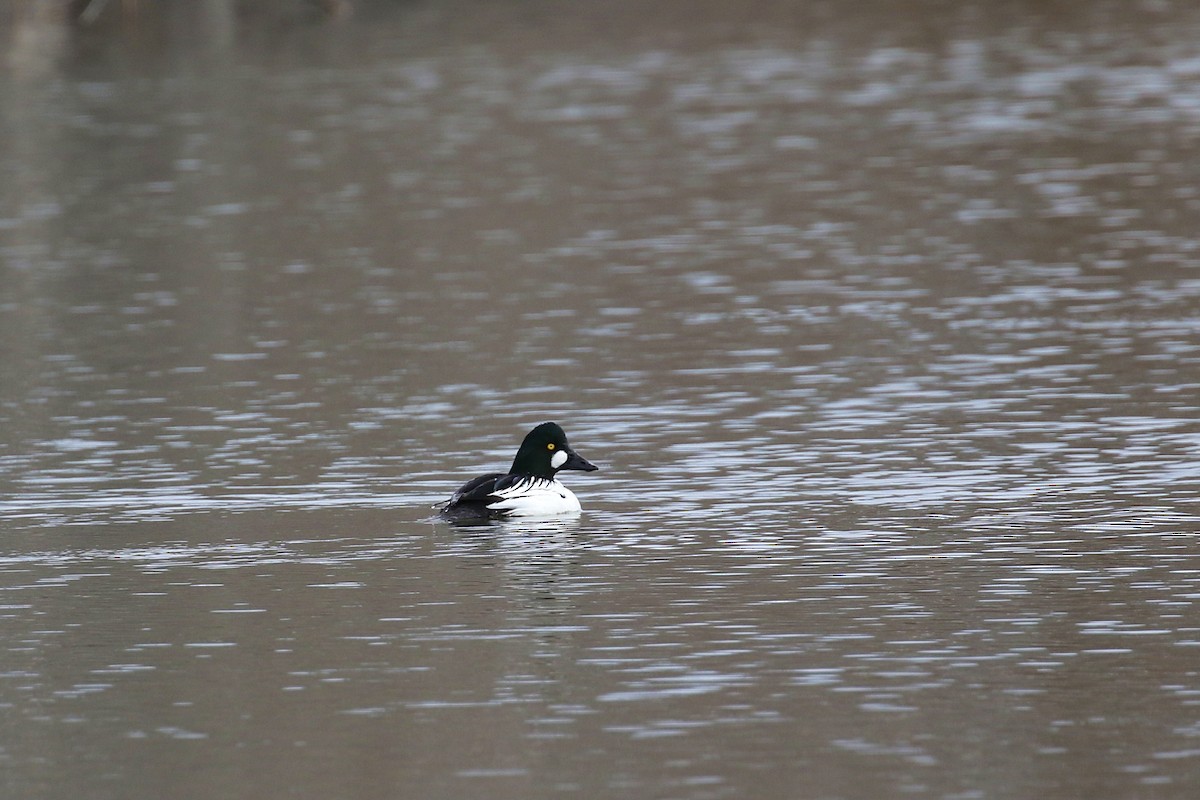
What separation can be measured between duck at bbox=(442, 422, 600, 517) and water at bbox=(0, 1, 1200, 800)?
30 cm

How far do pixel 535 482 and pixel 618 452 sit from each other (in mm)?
2637

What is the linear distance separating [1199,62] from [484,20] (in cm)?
2840

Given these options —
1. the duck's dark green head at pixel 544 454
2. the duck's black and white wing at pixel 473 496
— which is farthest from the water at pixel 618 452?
the duck's dark green head at pixel 544 454

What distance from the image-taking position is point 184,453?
853 inches

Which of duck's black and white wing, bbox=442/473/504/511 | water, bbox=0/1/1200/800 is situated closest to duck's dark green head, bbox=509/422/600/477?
duck's black and white wing, bbox=442/473/504/511

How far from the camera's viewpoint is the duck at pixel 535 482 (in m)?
18.5

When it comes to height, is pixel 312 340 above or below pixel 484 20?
below

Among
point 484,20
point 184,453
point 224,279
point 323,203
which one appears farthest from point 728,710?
point 484,20

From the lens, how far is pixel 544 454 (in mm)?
18594

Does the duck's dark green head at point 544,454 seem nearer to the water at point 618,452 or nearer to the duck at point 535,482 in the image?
the duck at point 535,482

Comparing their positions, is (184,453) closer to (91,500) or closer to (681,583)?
(91,500)

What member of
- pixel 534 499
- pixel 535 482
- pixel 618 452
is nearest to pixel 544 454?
pixel 535 482

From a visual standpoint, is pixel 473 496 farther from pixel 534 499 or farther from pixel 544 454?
pixel 544 454

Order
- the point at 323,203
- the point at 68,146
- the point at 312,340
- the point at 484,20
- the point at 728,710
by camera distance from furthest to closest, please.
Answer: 1. the point at 484,20
2. the point at 68,146
3. the point at 323,203
4. the point at 312,340
5. the point at 728,710
